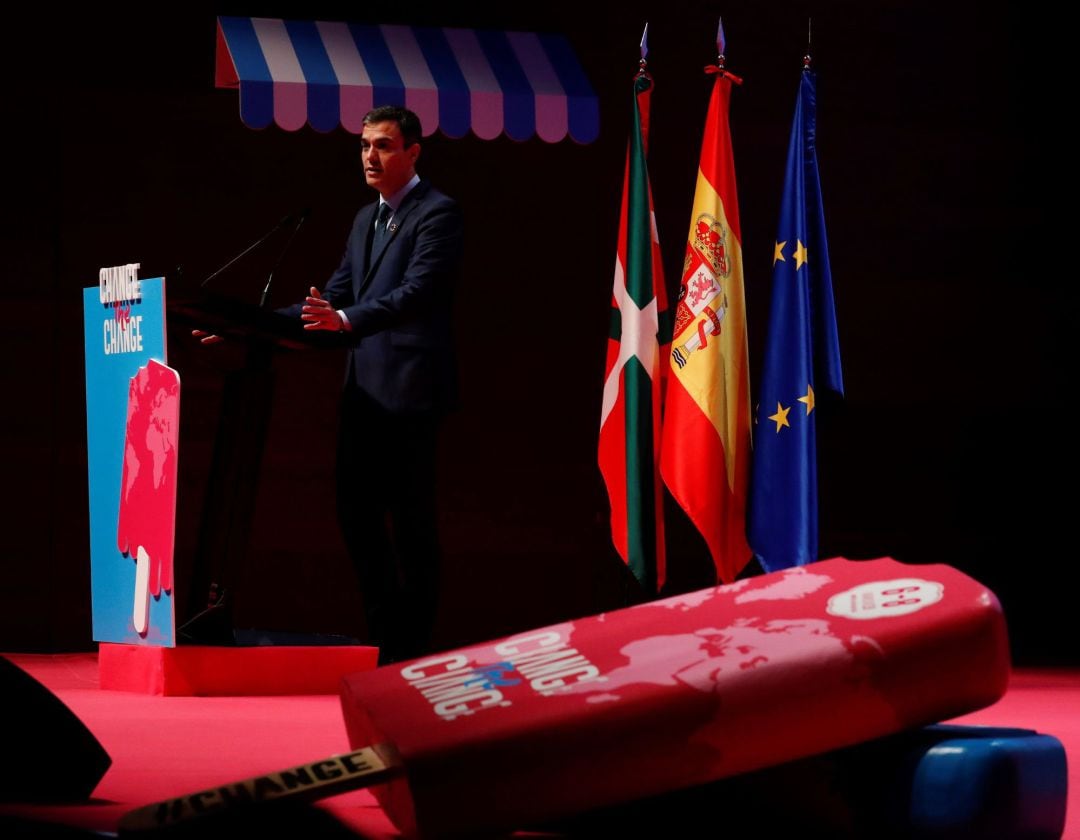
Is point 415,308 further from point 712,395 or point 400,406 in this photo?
point 712,395

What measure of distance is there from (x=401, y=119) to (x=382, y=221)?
248 mm

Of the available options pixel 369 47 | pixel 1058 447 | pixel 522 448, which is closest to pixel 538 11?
pixel 369 47

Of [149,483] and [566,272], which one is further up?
[566,272]

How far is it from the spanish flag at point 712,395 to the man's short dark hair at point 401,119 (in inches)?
36.7

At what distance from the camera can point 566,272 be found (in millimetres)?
4613

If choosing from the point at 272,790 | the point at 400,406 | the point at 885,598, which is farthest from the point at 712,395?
the point at 272,790

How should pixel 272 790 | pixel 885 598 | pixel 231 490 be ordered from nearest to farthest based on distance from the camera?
pixel 272 790
pixel 885 598
pixel 231 490

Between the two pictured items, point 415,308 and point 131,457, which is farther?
point 415,308

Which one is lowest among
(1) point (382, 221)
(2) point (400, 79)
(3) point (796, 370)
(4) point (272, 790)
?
(4) point (272, 790)

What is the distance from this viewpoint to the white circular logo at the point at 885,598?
164 centimetres

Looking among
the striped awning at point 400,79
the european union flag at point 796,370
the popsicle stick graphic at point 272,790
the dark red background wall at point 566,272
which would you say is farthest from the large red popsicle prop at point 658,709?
the dark red background wall at point 566,272

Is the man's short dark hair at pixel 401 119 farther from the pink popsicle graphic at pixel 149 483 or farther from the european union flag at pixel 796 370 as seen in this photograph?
the european union flag at pixel 796 370

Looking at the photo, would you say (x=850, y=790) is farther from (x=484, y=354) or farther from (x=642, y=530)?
(x=484, y=354)

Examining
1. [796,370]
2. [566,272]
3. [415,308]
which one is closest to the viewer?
[415,308]
